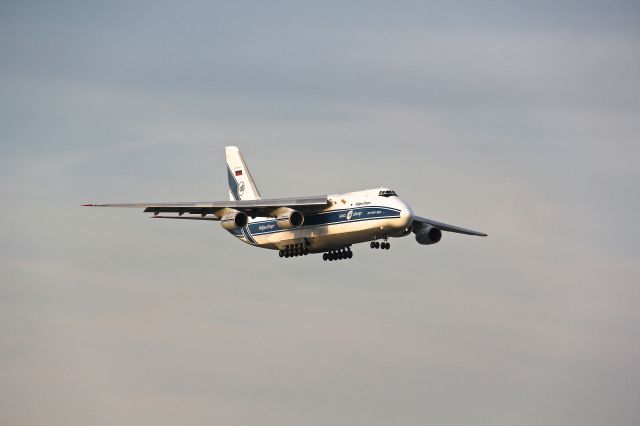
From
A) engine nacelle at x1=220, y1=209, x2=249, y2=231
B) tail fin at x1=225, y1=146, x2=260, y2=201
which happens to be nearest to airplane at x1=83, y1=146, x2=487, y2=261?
engine nacelle at x1=220, y1=209, x2=249, y2=231

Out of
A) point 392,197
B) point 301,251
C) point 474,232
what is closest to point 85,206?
point 301,251

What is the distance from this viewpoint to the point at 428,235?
182 ft

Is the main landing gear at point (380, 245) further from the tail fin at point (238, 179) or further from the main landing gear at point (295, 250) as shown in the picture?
the tail fin at point (238, 179)

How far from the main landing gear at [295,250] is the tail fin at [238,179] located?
7.42 metres

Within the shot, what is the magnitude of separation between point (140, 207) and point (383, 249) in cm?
1048

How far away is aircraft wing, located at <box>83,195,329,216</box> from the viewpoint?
5184 centimetres

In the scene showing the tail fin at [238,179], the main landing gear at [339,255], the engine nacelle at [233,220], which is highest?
the tail fin at [238,179]

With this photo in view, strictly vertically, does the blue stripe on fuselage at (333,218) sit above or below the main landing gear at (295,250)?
above

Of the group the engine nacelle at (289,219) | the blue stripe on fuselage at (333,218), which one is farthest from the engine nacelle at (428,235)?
the engine nacelle at (289,219)

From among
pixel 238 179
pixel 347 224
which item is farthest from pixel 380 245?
pixel 238 179

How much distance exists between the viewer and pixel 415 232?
5628 cm

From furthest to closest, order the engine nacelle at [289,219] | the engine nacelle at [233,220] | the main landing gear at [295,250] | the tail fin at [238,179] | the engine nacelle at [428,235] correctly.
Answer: the tail fin at [238,179], the engine nacelle at [428,235], the main landing gear at [295,250], the engine nacelle at [233,220], the engine nacelle at [289,219]

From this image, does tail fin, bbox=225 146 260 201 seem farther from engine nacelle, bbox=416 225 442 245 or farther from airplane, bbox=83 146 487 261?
engine nacelle, bbox=416 225 442 245

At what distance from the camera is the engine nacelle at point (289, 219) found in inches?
2030
